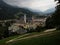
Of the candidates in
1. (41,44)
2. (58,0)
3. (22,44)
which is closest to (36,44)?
(41,44)

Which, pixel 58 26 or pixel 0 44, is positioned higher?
pixel 58 26

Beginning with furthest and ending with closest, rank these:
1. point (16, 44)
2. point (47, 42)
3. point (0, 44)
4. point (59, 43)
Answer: point (0, 44), point (16, 44), point (47, 42), point (59, 43)

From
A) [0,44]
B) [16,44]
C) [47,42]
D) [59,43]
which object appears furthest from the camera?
[0,44]

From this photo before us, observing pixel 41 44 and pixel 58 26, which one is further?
pixel 58 26

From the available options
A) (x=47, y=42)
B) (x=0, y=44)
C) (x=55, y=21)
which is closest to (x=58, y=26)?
(x=55, y=21)

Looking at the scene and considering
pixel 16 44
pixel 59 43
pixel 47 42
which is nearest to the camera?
pixel 59 43

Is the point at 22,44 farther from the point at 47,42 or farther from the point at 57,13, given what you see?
the point at 57,13

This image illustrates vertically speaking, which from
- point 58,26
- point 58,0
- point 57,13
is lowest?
point 58,26

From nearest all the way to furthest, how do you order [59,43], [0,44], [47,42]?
1. [59,43]
2. [47,42]
3. [0,44]

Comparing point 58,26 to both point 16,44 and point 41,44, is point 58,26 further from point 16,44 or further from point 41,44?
point 16,44
